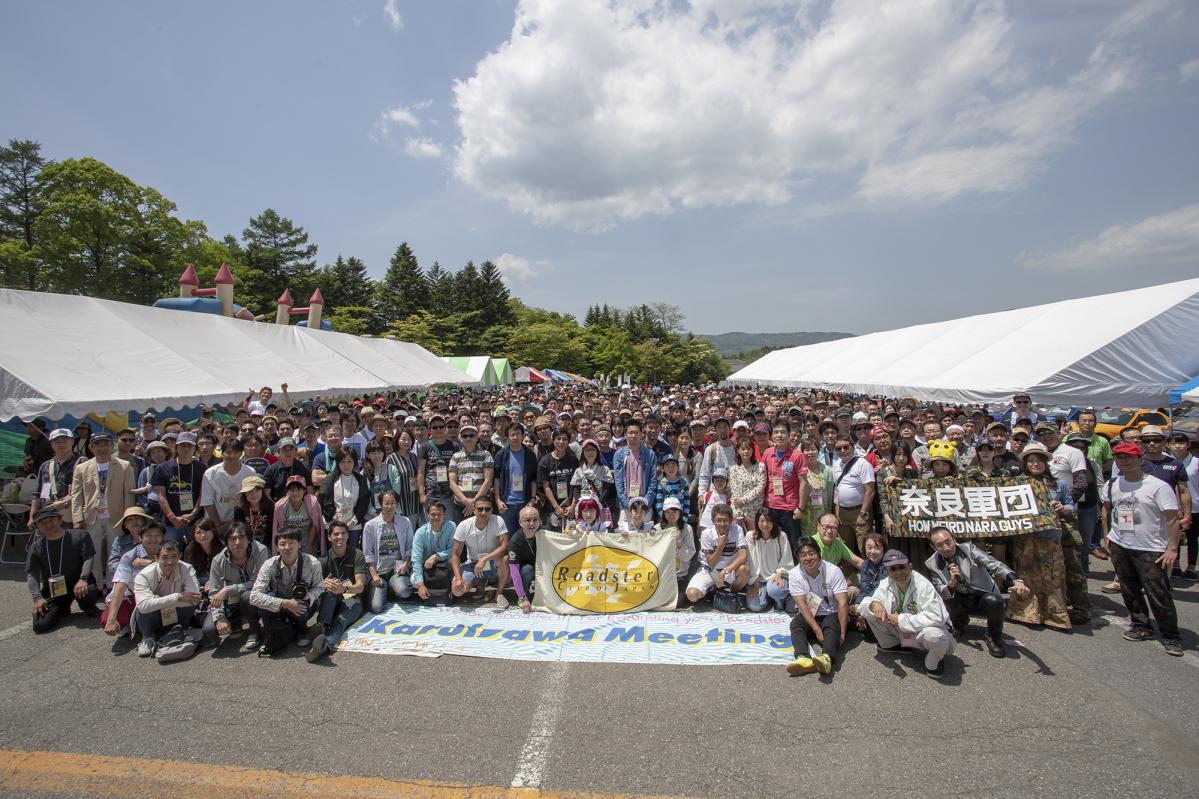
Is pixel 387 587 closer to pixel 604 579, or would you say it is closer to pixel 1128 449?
pixel 604 579

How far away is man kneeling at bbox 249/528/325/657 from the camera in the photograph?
488 cm

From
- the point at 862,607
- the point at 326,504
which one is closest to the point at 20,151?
the point at 326,504

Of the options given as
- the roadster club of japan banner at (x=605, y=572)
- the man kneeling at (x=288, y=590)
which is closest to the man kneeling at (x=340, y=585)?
the man kneeling at (x=288, y=590)

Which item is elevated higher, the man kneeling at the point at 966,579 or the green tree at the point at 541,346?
the green tree at the point at 541,346

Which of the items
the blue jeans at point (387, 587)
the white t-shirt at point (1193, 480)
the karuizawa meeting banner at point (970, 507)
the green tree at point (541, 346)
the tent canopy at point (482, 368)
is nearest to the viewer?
the karuizawa meeting banner at point (970, 507)

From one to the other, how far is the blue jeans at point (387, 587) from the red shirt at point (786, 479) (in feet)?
13.8

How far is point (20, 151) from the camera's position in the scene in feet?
121

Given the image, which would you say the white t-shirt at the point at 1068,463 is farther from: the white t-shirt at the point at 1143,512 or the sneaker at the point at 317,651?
the sneaker at the point at 317,651

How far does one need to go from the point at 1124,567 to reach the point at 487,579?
641 cm

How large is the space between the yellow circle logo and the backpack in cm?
336

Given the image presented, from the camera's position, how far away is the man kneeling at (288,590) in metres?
4.88

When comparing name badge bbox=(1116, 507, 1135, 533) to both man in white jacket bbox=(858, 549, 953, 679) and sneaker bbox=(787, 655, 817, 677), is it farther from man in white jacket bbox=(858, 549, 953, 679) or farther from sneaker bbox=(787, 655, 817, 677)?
sneaker bbox=(787, 655, 817, 677)

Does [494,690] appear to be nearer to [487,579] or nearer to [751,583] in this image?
[487,579]

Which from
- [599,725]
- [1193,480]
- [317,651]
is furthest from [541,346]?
[599,725]
